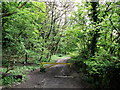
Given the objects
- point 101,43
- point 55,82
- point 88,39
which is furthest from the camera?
point 55,82

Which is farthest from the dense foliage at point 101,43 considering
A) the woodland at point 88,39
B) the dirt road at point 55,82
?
the dirt road at point 55,82

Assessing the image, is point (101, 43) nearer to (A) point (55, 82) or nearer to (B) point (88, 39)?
(B) point (88, 39)

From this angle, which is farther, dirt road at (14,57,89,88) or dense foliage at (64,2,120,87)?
dirt road at (14,57,89,88)

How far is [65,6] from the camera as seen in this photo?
9453mm

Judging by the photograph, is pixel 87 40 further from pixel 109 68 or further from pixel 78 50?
pixel 109 68

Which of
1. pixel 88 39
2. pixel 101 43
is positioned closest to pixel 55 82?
pixel 88 39

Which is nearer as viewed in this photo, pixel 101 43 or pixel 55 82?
pixel 101 43

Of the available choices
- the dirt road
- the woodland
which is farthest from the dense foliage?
the dirt road

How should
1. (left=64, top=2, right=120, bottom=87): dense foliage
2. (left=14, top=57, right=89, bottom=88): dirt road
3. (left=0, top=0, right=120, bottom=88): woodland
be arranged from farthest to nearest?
(left=14, top=57, right=89, bottom=88): dirt road < (left=0, top=0, right=120, bottom=88): woodland < (left=64, top=2, right=120, bottom=87): dense foliage

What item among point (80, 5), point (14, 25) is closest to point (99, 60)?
point (80, 5)

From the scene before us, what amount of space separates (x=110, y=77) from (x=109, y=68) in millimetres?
354

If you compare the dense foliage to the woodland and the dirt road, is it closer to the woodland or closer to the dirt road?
the woodland

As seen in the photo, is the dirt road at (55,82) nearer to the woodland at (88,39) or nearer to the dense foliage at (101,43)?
the woodland at (88,39)

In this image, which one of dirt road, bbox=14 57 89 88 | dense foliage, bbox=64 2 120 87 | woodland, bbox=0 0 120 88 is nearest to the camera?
dense foliage, bbox=64 2 120 87
